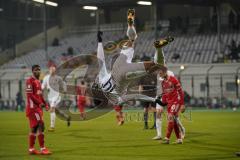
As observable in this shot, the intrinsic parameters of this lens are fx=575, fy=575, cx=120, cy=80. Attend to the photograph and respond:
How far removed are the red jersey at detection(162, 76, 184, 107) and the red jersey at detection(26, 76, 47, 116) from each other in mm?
4673

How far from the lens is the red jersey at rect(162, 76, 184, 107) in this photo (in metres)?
19.7

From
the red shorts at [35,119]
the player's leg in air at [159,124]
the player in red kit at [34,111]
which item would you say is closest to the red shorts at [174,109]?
the player's leg in air at [159,124]

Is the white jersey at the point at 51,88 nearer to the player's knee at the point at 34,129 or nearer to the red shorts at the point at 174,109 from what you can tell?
the red shorts at the point at 174,109

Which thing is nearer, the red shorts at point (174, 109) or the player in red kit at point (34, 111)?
the player in red kit at point (34, 111)

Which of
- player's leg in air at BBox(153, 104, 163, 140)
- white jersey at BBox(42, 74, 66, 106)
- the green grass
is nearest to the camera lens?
the green grass

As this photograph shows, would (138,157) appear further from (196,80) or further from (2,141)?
(196,80)

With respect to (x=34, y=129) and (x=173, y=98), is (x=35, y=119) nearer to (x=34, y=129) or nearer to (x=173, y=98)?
(x=34, y=129)

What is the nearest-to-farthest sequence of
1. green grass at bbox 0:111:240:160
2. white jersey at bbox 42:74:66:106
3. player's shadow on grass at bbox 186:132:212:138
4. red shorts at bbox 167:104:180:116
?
green grass at bbox 0:111:240:160 < red shorts at bbox 167:104:180:116 < player's shadow on grass at bbox 186:132:212:138 < white jersey at bbox 42:74:66:106

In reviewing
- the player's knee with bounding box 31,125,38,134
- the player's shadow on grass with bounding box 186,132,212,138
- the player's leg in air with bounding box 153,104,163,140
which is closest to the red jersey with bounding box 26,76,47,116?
the player's knee with bounding box 31,125,38,134

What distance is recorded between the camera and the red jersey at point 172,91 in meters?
19.7

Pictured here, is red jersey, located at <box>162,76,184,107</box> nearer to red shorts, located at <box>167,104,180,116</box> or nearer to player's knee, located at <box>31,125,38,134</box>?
red shorts, located at <box>167,104,180,116</box>

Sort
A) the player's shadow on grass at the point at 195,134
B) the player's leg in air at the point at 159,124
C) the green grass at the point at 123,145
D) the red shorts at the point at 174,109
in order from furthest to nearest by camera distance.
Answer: the player's shadow on grass at the point at 195,134 → the player's leg in air at the point at 159,124 → the red shorts at the point at 174,109 → the green grass at the point at 123,145

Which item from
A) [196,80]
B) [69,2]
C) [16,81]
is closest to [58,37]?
[69,2]

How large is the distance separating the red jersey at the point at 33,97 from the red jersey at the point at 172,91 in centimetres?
467
